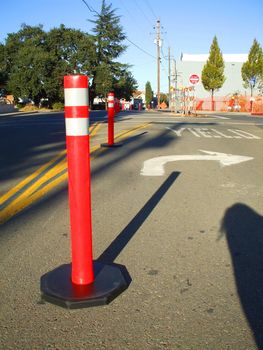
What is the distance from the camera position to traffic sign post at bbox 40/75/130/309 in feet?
8.70

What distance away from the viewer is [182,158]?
8742mm

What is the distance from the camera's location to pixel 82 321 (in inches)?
101

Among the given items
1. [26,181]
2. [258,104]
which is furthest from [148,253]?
[258,104]

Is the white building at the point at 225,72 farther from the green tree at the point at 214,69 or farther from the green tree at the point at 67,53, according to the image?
the green tree at the point at 67,53

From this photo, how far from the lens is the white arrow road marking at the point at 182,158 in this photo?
7430mm

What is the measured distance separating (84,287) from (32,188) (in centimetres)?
332

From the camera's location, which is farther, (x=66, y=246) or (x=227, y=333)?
(x=66, y=246)

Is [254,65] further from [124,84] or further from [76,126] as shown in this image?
[76,126]

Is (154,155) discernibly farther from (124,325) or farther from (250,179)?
(124,325)

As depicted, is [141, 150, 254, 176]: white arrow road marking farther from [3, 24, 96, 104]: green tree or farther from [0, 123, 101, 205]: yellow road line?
[3, 24, 96, 104]: green tree

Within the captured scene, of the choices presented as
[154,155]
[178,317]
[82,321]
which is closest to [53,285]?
[82,321]

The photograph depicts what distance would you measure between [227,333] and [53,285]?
1.22 m

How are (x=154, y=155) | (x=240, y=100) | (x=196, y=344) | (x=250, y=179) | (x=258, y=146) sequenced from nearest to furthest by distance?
1. (x=196, y=344)
2. (x=250, y=179)
3. (x=154, y=155)
4. (x=258, y=146)
5. (x=240, y=100)

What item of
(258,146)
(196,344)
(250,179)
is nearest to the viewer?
(196,344)
